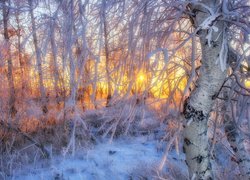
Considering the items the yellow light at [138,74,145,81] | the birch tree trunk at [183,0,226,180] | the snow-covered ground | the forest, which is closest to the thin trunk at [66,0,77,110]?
the forest

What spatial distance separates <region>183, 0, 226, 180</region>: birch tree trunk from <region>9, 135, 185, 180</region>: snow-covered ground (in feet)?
9.32

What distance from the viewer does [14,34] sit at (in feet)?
29.9

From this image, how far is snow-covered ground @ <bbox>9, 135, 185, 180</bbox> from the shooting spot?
16.4ft

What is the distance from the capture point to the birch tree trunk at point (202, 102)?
1.70 metres

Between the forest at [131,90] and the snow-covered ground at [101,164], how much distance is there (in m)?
0.02

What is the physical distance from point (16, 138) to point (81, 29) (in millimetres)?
5278

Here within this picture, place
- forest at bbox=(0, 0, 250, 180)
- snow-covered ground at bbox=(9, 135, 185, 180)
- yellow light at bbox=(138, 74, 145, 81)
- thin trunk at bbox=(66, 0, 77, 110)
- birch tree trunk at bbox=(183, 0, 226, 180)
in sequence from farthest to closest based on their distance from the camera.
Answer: snow-covered ground at bbox=(9, 135, 185, 180), yellow light at bbox=(138, 74, 145, 81), birch tree trunk at bbox=(183, 0, 226, 180), forest at bbox=(0, 0, 250, 180), thin trunk at bbox=(66, 0, 77, 110)

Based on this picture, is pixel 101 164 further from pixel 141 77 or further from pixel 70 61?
pixel 70 61

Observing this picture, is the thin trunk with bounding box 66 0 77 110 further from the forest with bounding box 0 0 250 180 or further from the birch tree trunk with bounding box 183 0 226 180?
the birch tree trunk with bounding box 183 0 226 180

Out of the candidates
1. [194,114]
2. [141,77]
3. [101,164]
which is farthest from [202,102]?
[101,164]

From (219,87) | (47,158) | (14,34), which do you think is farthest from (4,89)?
(219,87)

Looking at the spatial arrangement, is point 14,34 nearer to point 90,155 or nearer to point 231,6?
point 90,155

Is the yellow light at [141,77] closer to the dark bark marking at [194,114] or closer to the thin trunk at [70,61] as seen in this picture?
the dark bark marking at [194,114]


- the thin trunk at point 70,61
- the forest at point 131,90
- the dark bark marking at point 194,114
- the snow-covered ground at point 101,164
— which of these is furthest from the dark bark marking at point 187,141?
the snow-covered ground at point 101,164
